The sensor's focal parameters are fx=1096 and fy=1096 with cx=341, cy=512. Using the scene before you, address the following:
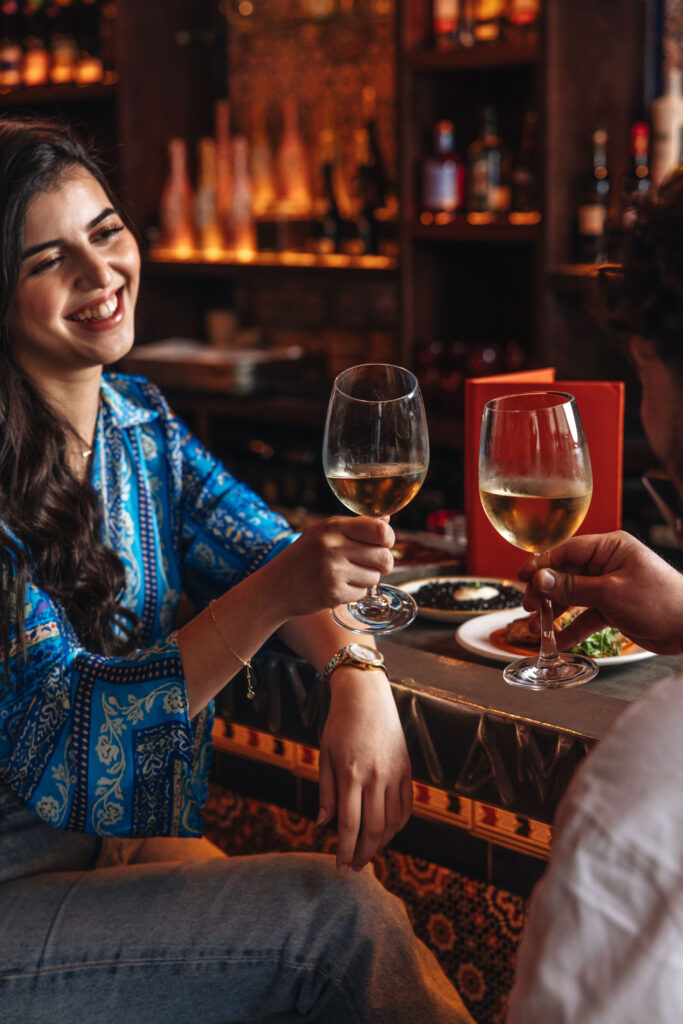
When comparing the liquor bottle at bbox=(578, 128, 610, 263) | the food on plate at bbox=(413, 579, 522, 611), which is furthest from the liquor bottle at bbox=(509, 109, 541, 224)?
the food on plate at bbox=(413, 579, 522, 611)

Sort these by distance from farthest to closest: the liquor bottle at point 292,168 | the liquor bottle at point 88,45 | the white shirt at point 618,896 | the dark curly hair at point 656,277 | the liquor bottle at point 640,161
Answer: the liquor bottle at point 88,45 < the liquor bottle at point 292,168 < the liquor bottle at point 640,161 < the dark curly hair at point 656,277 < the white shirt at point 618,896

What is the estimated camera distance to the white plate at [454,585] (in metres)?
1.25

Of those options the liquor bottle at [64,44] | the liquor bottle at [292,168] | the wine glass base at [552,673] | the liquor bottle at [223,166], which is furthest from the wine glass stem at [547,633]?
the liquor bottle at [64,44]

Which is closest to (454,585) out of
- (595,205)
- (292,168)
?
(595,205)

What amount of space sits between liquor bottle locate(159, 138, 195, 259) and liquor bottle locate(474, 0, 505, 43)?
1203mm

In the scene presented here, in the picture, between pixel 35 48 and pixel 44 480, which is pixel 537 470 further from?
pixel 35 48

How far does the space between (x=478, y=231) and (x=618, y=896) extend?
8.33 feet

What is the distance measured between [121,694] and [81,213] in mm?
623

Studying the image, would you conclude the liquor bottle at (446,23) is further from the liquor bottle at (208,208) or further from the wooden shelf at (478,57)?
the liquor bottle at (208,208)

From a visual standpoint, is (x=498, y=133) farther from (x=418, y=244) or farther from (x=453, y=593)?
(x=453, y=593)

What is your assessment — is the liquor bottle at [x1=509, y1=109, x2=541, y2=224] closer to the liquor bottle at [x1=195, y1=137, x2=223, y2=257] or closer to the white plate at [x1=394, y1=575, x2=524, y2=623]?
the liquor bottle at [x1=195, y1=137, x2=223, y2=257]

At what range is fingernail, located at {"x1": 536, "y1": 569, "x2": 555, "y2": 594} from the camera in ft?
3.26

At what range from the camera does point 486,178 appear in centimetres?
291

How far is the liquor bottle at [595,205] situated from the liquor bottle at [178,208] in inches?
56.9
